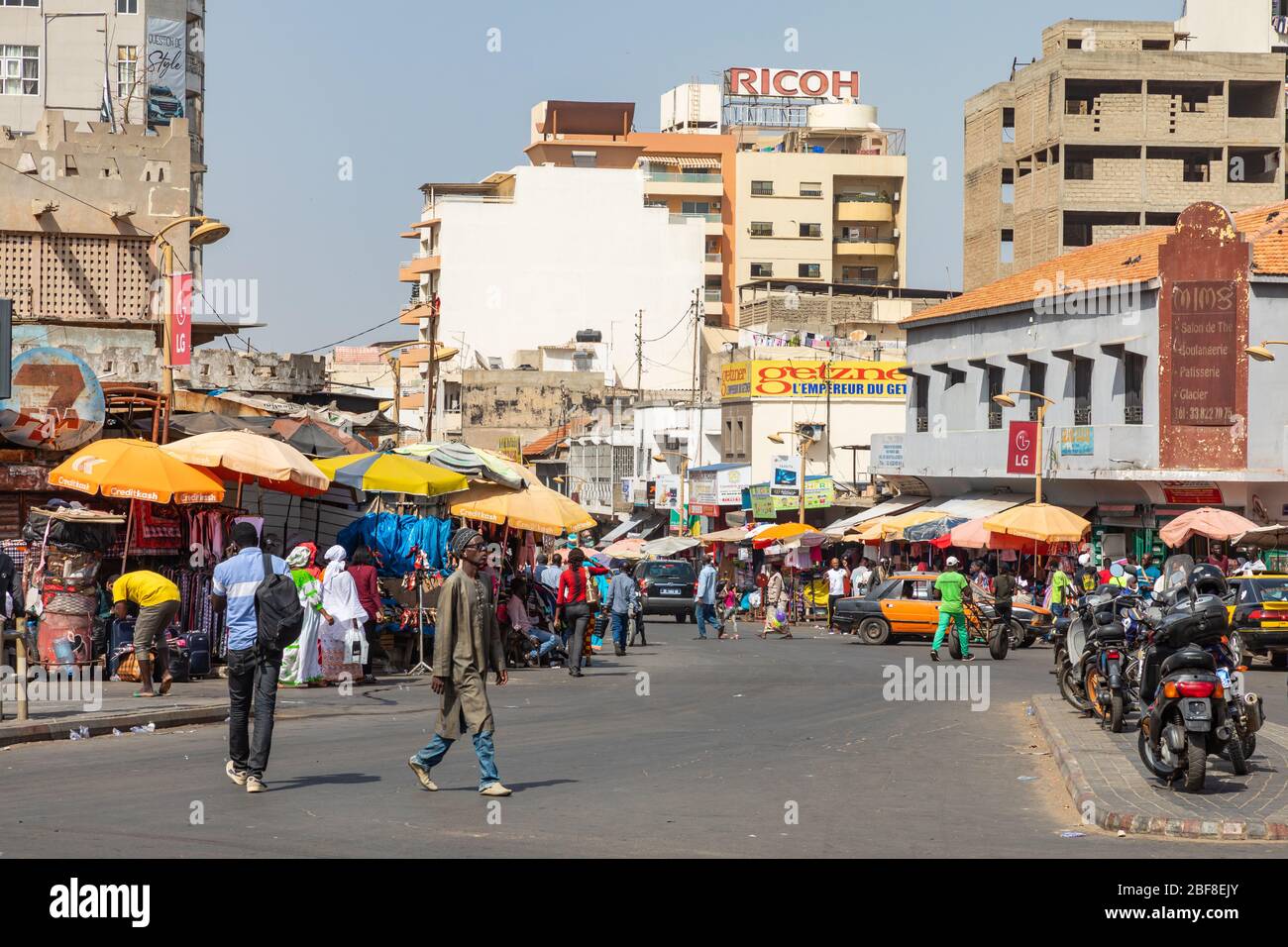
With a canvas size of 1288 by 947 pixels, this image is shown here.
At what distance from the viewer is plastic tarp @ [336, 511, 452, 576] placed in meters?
25.1

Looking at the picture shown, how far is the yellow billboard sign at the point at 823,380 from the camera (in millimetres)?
66062

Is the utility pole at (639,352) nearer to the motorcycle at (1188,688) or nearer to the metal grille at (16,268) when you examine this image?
the metal grille at (16,268)

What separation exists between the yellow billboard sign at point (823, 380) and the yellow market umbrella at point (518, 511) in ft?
126

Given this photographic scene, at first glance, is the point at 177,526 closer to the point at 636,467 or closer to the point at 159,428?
the point at 159,428

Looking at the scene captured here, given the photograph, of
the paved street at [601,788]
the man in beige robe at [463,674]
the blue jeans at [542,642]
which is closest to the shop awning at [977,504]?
the blue jeans at [542,642]

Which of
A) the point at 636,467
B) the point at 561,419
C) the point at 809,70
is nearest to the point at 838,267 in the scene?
the point at 809,70

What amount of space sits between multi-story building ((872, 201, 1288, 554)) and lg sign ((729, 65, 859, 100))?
63.3 metres

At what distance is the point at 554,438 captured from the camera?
275 feet

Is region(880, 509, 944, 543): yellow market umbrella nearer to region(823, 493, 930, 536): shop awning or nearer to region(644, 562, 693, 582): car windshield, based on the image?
region(823, 493, 930, 536): shop awning

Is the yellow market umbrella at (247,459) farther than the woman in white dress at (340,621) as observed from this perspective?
No

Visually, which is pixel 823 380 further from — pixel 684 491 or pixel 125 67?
pixel 125 67

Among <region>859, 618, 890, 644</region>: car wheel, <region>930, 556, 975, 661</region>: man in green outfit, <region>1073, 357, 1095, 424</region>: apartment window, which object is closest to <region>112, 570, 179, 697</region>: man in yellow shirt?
<region>930, 556, 975, 661</region>: man in green outfit

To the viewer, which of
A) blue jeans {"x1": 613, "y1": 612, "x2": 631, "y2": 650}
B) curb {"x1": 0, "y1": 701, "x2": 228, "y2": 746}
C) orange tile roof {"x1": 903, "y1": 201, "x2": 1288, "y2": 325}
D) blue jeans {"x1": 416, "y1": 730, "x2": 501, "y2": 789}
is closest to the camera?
blue jeans {"x1": 416, "y1": 730, "x2": 501, "y2": 789}

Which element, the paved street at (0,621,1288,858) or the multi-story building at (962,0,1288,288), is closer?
the paved street at (0,621,1288,858)
